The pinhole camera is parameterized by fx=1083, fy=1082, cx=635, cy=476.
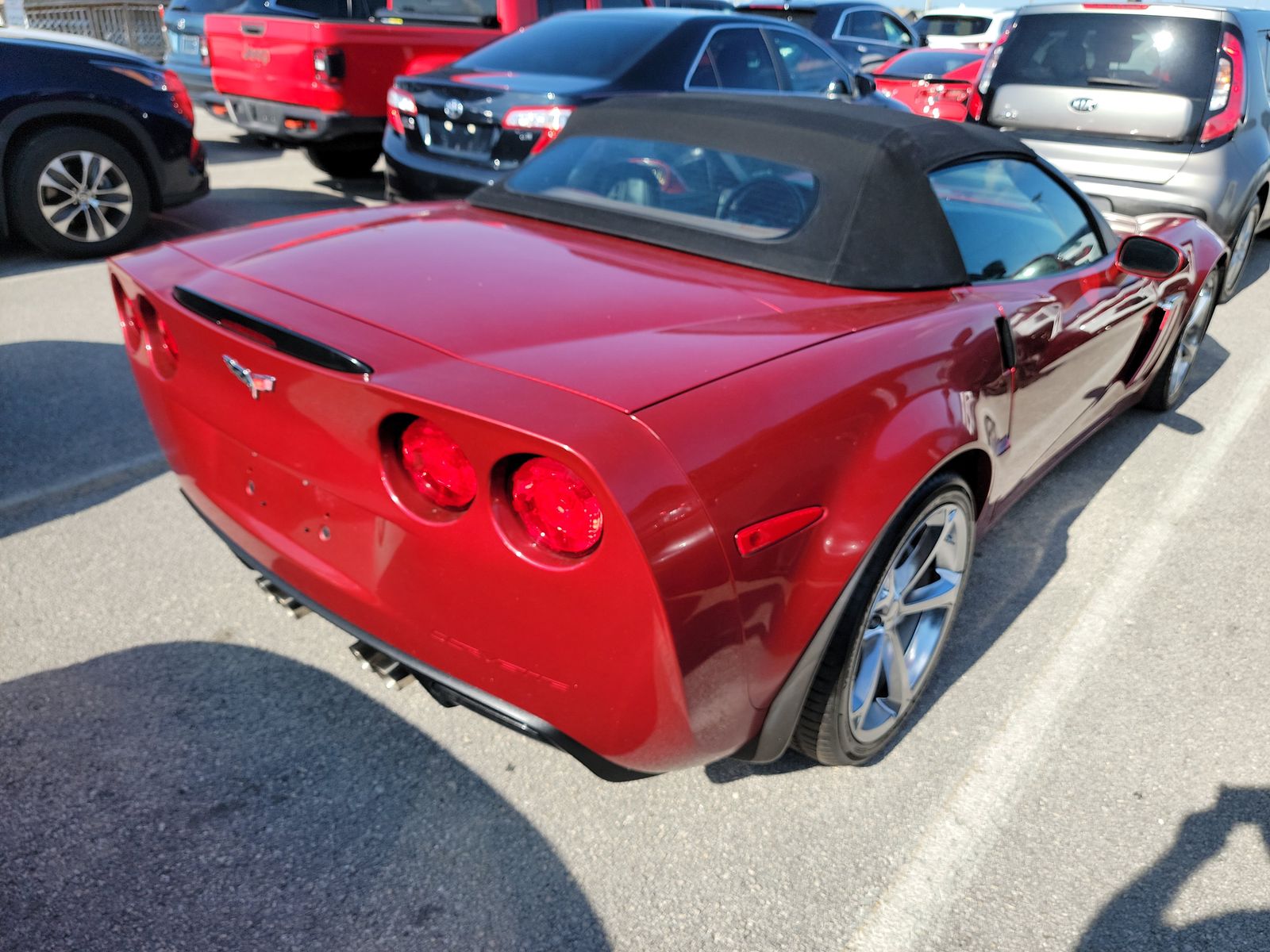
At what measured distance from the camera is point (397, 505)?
1979 millimetres

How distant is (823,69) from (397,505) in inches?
261

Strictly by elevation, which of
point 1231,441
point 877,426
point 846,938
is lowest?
point 1231,441

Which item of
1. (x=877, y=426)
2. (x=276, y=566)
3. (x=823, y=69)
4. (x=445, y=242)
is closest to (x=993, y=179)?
(x=877, y=426)

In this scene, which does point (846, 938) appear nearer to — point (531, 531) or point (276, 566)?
point (531, 531)

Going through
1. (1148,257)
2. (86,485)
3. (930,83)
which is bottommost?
(86,485)

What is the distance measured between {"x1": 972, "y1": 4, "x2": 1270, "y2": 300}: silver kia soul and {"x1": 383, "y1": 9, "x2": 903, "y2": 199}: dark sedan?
158 centimetres

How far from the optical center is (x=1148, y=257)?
134 inches

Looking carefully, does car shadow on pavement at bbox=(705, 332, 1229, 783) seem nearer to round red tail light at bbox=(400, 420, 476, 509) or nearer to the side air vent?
round red tail light at bbox=(400, 420, 476, 509)

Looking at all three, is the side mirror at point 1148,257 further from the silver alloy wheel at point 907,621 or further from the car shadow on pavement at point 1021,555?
the silver alloy wheel at point 907,621

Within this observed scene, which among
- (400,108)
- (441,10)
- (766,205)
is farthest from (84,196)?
(766,205)

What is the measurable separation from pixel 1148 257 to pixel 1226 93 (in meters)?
3.80

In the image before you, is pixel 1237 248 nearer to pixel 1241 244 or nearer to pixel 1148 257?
pixel 1241 244

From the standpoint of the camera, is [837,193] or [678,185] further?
[678,185]

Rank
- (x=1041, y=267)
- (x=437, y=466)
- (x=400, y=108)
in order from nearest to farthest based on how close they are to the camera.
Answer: (x=437, y=466)
(x=1041, y=267)
(x=400, y=108)
